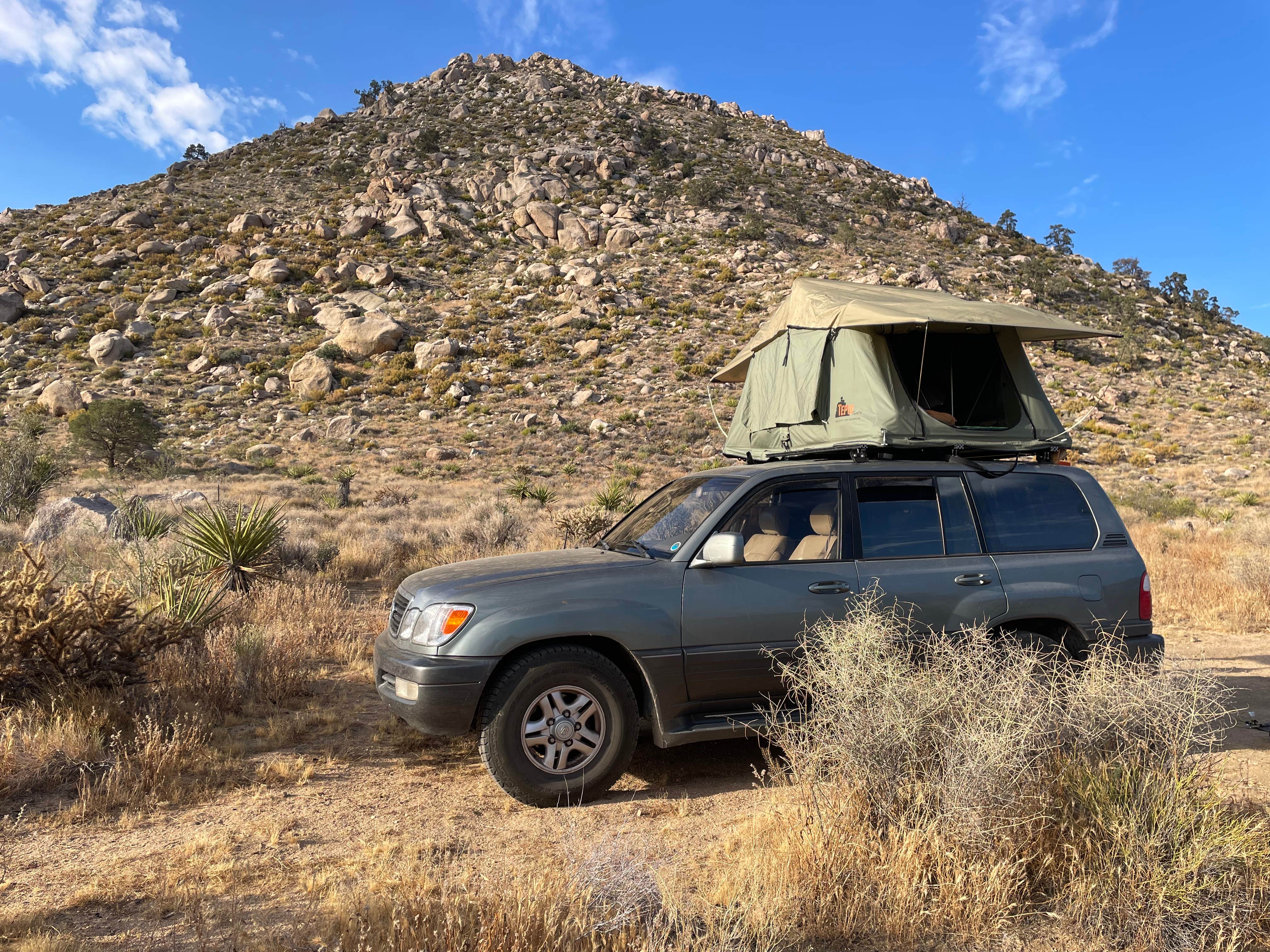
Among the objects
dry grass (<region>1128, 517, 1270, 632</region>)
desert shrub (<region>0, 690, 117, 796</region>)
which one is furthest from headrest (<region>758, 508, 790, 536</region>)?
dry grass (<region>1128, 517, 1270, 632</region>)

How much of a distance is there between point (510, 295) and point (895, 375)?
119 ft

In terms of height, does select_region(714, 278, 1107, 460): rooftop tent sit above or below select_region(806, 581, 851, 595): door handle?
above

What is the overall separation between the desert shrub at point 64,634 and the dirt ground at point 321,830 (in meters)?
0.90

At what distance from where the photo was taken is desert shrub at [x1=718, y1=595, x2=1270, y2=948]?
2887mm

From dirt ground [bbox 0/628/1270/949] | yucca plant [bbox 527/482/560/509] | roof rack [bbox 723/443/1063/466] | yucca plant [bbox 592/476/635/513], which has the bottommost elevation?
dirt ground [bbox 0/628/1270/949]

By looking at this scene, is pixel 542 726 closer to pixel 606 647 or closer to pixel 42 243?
pixel 606 647

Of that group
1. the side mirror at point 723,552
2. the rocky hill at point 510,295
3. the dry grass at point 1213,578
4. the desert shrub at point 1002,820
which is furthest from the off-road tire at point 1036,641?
the rocky hill at point 510,295

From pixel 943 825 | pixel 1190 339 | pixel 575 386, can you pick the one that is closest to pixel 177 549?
pixel 943 825

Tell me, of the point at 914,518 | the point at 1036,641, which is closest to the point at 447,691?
the point at 914,518

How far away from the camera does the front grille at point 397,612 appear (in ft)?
15.5

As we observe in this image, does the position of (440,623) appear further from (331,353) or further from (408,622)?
(331,353)

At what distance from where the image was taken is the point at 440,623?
4277mm

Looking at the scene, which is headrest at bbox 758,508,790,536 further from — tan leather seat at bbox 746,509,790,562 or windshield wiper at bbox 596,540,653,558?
windshield wiper at bbox 596,540,653,558

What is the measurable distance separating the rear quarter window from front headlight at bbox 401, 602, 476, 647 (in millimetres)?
3328
